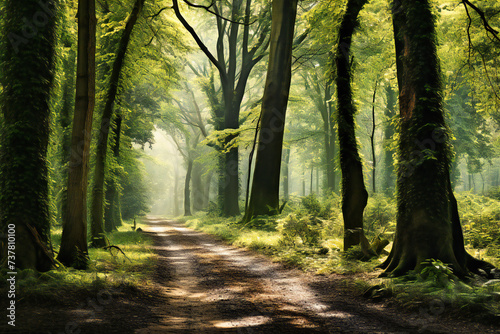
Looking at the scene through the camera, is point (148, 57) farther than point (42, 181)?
Yes

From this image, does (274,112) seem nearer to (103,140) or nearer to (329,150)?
(103,140)

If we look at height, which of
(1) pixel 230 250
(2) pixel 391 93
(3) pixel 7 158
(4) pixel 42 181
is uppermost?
(2) pixel 391 93

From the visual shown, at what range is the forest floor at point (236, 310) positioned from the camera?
407cm

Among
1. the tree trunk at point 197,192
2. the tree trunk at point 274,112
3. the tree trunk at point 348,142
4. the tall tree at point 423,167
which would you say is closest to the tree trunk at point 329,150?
the tree trunk at point 274,112

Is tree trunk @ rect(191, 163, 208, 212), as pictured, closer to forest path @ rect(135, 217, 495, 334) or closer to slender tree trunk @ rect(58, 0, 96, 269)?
forest path @ rect(135, 217, 495, 334)

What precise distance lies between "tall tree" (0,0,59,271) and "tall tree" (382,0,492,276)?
6291 millimetres

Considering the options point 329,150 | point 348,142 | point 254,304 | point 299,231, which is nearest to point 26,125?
point 254,304

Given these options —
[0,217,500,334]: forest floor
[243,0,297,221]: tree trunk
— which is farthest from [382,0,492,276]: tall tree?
[243,0,297,221]: tree trunk

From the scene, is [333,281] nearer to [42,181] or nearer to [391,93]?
[42,181]

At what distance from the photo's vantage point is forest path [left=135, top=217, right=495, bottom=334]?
13.7 feet

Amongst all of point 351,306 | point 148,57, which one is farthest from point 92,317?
point 148,57

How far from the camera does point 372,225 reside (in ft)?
39.8

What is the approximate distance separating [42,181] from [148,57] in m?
10.8

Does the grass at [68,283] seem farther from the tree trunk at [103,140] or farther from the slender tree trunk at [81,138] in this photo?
the tree trunk at [103,140]
